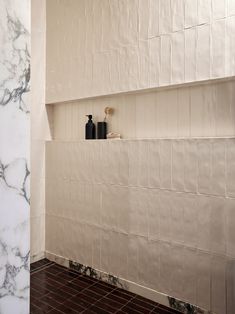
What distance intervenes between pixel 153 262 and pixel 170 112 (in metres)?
1.12

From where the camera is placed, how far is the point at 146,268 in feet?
6.78

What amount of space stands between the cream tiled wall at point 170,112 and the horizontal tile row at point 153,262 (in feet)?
2.68

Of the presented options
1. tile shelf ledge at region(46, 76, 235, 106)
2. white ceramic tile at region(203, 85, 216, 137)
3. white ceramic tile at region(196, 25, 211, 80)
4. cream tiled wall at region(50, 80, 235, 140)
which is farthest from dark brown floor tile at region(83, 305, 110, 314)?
white ceramic tile at region(196, 25, 211, 80)

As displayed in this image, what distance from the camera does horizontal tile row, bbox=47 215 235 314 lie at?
1766 millimetres

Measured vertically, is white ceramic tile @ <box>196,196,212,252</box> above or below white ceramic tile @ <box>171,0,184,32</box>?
below

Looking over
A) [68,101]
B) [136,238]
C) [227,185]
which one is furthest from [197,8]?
[136,238]

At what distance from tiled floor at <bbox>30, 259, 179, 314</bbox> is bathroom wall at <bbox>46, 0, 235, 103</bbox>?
1.60 metres

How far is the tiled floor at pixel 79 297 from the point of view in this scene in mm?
1928

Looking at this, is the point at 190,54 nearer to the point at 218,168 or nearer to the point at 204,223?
the point at 218,168

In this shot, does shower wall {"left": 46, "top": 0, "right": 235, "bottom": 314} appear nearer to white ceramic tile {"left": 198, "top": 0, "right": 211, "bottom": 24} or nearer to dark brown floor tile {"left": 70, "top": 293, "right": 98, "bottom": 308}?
white ceramic tile {"left": 198, "top": 0, "right": 211, "bottom": 24}

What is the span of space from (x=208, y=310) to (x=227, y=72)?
1.53 metres

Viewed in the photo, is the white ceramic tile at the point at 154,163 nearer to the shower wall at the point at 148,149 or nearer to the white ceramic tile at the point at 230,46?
the shower wall at the point at 148,149

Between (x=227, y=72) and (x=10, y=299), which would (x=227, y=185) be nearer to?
(x=227, y=72)

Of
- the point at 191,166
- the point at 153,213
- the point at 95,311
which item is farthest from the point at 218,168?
the point at 95,311
